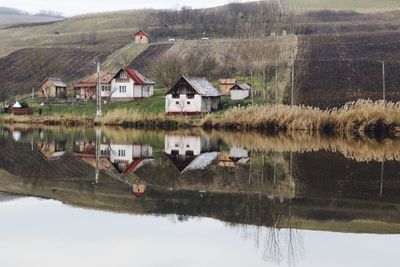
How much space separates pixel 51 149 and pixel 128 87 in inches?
1445

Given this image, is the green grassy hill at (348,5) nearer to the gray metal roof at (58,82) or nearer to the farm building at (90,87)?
the gray metal roof at (58,82)

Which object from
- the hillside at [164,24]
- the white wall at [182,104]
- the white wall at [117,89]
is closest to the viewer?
the white wall at [182,104]

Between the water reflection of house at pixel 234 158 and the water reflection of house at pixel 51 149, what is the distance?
267 inches

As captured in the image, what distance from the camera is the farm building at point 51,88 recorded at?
245ft

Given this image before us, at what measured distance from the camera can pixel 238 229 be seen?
1437 cm

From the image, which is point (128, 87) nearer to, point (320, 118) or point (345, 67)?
point (345, 67)

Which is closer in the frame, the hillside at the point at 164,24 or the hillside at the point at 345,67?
the hillside at the point at 345,67

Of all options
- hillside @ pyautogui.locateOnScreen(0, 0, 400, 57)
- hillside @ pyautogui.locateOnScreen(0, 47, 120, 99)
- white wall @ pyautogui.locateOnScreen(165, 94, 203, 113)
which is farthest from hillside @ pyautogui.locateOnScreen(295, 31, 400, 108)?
hillside @ pyautogui.locateOnScreen(0, 47, 120, 99)

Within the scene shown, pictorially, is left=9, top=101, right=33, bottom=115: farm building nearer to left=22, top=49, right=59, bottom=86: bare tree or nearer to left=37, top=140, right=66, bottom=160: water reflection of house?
left=22, top=49, right=59, bottom=86: bare tree

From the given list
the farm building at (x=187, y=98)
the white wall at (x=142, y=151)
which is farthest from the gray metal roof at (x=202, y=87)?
the white wall at (x=142, y=151)

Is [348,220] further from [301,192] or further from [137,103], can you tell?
[137,103]

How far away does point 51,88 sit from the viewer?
75188 mm

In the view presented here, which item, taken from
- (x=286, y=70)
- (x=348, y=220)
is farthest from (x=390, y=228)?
(x=286, y=70)

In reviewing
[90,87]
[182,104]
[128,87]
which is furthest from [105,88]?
[182,104]
